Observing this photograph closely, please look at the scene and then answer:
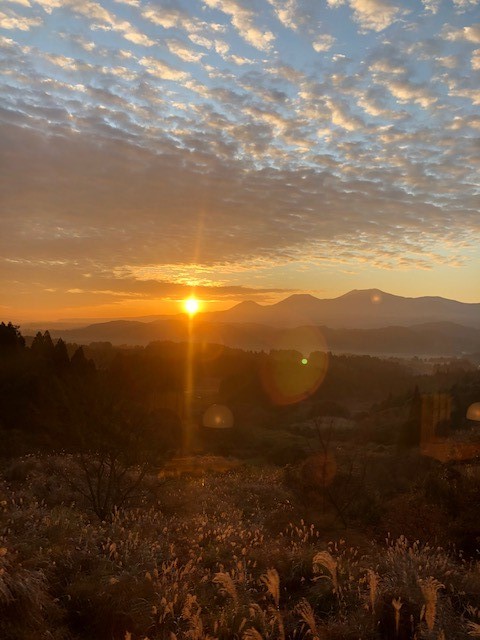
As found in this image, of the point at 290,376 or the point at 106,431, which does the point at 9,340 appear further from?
the point at 290,376

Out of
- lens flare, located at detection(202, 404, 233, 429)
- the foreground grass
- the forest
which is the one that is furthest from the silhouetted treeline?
the foreground grass

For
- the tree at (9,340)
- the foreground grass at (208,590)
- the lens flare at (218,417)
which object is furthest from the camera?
the lens flare at (218,417)

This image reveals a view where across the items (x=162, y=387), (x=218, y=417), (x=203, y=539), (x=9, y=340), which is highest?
(x=9, y=340)

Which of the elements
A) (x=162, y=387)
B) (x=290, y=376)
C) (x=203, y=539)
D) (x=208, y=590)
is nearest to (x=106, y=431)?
(x=203, y=539)

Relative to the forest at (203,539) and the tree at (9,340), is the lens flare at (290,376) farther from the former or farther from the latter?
the forest at (203,539)

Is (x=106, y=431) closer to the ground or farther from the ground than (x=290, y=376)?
farther from the ground

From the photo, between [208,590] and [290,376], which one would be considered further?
[290,376]

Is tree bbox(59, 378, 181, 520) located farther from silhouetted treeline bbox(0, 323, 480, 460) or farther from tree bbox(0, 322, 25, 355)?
tree bbox(0, 322, 25, 355)

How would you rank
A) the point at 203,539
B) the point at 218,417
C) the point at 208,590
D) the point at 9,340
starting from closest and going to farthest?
the point at 208,590
the point at 203,539
the point at 9,340
the point at 218,417

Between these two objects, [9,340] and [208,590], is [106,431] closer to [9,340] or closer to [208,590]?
[208,590]

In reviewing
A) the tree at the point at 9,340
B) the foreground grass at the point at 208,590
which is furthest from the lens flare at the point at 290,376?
the foreground grass at the point at 208,590

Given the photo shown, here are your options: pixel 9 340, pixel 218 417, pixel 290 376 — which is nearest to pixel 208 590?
pixel 9 340

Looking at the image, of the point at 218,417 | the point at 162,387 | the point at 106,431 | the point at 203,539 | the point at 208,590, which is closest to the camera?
the point at 208,590

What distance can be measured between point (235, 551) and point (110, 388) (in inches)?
254
